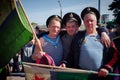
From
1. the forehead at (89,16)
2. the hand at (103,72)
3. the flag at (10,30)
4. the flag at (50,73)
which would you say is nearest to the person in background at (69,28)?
the forehead at (89,16)

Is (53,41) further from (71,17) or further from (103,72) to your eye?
(103,72)

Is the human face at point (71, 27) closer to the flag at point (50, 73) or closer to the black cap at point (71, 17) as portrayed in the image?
the black cap at point (71, 17)

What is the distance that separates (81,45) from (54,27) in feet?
2.07

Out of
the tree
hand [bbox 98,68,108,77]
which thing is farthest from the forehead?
the tree

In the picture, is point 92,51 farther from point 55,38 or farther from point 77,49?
point 55,38

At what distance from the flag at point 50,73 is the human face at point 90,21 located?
77 centimetres

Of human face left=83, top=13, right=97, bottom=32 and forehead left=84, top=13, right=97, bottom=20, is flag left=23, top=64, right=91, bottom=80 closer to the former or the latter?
human face left=83, top=13, right=97, bottom=32

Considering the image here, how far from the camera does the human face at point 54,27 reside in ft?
13.9

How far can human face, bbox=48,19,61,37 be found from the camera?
4223 millimetres

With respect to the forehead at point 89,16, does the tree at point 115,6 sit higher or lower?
higher

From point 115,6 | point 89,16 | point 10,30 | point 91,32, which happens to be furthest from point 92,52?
point 115,6

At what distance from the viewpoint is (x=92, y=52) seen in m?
3.85

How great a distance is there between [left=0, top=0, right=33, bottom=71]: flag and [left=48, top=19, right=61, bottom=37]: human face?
411mm

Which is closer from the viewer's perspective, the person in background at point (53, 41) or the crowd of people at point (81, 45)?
the crowd of people at point (81, 45)
